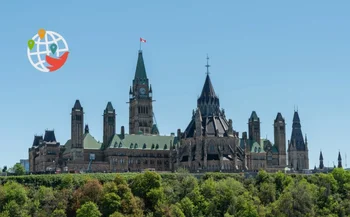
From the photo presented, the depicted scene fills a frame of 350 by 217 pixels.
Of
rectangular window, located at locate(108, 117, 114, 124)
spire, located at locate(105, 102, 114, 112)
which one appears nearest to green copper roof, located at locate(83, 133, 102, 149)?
rectangular window, located at locate(108, 117, 114, 124)

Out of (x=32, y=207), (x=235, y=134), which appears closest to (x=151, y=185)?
(x=32, y=207)

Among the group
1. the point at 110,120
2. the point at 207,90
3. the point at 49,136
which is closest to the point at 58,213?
the point at 49,136

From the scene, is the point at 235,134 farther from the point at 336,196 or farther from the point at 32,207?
the point at 32,207

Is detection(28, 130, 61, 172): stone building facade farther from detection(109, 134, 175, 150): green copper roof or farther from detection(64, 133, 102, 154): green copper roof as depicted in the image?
detection(109, 134, 175, 150): green copper roof

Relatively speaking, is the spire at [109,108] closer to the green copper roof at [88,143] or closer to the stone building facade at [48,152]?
the green copper roof at [88,143]

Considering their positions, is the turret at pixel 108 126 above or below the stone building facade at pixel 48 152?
above

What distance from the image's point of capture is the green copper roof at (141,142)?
191 metres

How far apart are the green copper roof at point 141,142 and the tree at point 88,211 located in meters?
65.7

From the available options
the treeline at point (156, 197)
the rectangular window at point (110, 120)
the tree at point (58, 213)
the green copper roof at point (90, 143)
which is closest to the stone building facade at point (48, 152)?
the green copper roof at point (90, 143)

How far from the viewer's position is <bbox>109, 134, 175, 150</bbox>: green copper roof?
191375 mm

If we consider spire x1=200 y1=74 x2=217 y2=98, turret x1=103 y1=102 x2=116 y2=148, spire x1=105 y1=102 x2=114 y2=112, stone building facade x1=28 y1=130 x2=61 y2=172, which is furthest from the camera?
spire x1=105 y1=102 x2=114 y2=112

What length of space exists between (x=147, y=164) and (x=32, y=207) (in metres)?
69.3

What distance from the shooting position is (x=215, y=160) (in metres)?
178

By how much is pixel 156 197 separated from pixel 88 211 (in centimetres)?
1534
